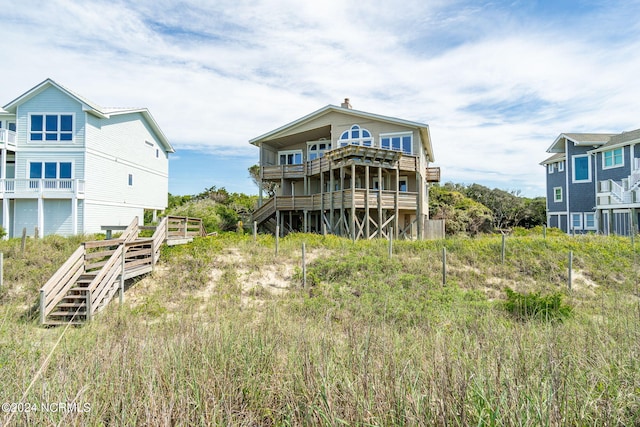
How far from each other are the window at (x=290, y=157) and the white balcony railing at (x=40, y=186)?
14.7 meters

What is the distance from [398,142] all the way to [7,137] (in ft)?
Answer: 87.0

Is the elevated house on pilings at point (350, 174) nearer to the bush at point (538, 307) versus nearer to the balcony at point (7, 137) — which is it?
the bush at point (538, 307)

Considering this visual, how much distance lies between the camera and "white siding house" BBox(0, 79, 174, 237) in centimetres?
2147

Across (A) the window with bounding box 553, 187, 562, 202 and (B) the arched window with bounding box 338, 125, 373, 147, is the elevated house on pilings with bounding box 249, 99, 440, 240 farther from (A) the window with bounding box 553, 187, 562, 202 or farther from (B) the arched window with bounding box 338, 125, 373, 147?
(A) the window with bounding box 553, 187, 562, 202

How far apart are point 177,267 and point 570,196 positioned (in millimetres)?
31427

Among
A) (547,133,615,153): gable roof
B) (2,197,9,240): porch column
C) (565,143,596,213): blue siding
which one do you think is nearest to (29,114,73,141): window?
(2,197,9,240): porch column

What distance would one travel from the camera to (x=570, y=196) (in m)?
28.4

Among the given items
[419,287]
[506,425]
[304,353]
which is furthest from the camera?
[419,287]

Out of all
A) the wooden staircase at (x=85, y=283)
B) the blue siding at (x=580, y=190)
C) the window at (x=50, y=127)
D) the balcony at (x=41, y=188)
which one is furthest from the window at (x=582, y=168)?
the window at (x=50, y=127)

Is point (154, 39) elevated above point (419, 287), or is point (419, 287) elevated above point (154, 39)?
point (154, 39)

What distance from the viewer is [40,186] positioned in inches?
839

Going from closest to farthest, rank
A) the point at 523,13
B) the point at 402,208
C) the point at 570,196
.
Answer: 1. the point at 523,13
2. the point at 402,208
3. the point at 570,196

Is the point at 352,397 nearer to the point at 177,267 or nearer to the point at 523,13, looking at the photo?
the point at 523,13

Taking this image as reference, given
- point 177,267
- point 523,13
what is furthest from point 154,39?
point 523,13
